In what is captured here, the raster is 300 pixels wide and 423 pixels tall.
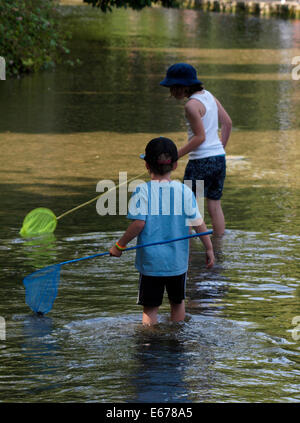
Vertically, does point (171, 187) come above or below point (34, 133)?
above

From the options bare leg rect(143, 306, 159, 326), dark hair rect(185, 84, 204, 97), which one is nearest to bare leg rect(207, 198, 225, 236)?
dark hair rect(185, 84, 204, 97)

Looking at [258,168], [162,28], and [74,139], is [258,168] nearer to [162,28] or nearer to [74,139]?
[74,139]

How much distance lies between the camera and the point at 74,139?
42.4 ft

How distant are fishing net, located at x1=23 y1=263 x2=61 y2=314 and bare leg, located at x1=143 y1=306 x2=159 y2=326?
0.65m

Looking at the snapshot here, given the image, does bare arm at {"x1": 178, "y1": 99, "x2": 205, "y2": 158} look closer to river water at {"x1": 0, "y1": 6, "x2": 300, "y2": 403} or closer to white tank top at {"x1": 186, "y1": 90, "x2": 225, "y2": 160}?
white tank top at {"x1": 186, "y1": 90, "x2": 225, "y2": 160}

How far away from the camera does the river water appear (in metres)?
4.72

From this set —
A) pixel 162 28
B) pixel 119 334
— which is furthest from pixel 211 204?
pixel 162 28

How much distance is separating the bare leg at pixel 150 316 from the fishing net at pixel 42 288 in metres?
0.65

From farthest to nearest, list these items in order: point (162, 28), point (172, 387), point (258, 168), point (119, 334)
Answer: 1. point (162, 28)
2. point (258, 168)
3. point (119, 334)
4. point (172, 387)

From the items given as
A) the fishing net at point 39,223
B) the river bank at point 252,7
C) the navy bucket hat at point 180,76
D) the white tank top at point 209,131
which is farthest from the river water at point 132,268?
the river bank at point 252,7

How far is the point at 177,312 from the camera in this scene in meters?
5.48

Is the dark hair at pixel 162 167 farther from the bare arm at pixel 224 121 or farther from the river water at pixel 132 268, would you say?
the bare arm at pixel 224 121

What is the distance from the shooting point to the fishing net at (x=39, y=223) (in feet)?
25.5
